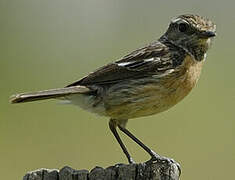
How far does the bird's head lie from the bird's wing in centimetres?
14

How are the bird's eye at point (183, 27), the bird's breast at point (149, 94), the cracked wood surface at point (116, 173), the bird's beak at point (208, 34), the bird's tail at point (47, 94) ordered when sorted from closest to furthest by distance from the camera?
the cracked wood surface at point (116, 173)
the bird's tail at point (47, 94)
the bird's breast at point (149, 94)
the bird's beak at point (208, 34)
the bird's eye at point (183, 27)

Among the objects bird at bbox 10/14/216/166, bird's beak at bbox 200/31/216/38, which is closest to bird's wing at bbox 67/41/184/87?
bird at bbox 10/14/216/166

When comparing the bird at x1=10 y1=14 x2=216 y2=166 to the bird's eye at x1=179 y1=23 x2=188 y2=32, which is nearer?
the bird at x1=10 y1=14 x2=216 y2=166

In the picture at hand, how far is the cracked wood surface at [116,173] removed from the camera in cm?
688

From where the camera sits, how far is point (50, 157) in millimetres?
11578

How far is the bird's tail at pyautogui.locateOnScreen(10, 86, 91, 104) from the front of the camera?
851 cm

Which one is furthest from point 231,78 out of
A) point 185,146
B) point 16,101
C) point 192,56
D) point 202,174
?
point 16,101

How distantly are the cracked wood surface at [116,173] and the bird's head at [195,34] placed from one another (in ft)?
7.46

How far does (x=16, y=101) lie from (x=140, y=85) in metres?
1.22

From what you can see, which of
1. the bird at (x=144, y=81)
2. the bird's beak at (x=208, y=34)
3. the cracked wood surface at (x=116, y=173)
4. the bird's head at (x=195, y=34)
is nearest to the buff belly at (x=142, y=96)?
the bird at (x=144, y=81)

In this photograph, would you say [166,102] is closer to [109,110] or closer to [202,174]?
[109,110]

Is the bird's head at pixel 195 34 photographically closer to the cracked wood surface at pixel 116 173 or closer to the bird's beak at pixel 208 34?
the bird's beak at pixel 208 34

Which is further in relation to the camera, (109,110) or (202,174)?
(202,174)

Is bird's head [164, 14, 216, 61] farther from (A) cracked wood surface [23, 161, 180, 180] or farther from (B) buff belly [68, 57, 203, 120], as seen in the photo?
(A) cracked wood surface [23, 161, 180, 180]
